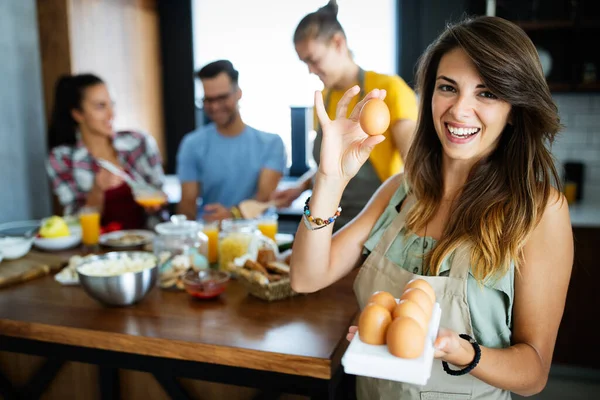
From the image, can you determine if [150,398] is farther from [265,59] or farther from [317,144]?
[265,59]

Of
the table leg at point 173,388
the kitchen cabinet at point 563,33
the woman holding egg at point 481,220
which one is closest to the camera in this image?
the woman holding egg at point 481,220

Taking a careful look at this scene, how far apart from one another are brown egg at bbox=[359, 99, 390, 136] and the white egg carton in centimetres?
49

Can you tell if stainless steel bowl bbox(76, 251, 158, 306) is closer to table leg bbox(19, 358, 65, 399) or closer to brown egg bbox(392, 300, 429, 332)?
table leg bbox(19, 358, 65, 399)

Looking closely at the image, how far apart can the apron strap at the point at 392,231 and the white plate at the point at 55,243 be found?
151 centimetres

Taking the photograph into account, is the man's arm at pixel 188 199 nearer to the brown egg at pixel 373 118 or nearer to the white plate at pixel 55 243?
the white plate at pixel 55 243

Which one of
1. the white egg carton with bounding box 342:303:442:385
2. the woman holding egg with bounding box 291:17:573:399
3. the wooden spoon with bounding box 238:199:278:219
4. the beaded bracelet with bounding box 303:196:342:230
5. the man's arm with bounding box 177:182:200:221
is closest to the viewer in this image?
the white egg carton with bounding box 342:303:442:385

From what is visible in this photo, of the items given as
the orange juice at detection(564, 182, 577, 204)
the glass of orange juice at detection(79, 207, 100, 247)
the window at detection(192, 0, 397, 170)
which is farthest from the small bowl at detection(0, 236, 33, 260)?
the orange juice at detection(564, 182, 577, 204)

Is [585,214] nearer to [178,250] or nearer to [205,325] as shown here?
[178,250]

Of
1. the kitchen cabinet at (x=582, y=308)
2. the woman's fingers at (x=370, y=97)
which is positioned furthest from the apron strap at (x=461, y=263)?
the kitchen cabinet at (x=582, y=308)

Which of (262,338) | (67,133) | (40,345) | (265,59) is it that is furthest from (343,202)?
(265,59)

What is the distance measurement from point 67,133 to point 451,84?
8.16 feet

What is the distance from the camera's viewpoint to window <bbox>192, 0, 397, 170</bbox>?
4176 mm

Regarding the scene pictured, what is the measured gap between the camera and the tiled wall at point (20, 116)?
3.33 metres

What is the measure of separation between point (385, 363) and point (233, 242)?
117 centimetres
